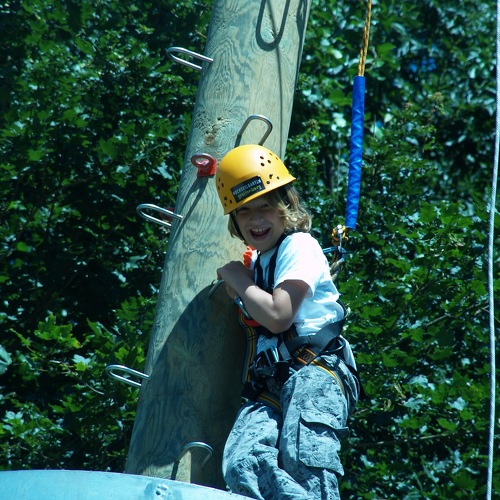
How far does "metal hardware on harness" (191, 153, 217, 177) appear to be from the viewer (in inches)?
126

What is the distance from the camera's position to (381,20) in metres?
7.44

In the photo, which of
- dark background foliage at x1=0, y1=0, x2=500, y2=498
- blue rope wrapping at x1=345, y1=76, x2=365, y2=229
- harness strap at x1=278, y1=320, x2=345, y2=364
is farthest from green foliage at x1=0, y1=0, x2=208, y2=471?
harness strap at x1=278, y1=320, x2=345, y2=364

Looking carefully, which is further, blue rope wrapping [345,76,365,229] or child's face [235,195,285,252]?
blue rope wrapping [345,76,365,229]

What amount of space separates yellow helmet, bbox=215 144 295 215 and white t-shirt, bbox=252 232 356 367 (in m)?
0.20

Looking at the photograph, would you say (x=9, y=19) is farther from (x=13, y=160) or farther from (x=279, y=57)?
(x=279, y=57)

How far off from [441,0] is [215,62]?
581 cm

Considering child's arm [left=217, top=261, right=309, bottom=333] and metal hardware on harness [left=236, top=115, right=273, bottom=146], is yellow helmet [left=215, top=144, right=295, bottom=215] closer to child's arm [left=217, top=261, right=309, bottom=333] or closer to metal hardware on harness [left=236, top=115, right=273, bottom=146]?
metal hardware on harness [left=236, top=115, right=273, bottom=146]

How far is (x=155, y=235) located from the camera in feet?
19.5

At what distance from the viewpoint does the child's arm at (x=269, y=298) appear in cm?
300

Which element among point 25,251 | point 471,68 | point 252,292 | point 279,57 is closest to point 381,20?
point 471,68

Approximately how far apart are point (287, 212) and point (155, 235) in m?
2.82

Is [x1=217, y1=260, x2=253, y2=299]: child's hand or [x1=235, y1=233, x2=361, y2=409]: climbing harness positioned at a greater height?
[x1=217, y1=260, x2=253, y2=299]: child's hand

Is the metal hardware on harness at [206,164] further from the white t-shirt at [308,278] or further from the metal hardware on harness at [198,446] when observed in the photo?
the metal hardware on harness at [198,446]

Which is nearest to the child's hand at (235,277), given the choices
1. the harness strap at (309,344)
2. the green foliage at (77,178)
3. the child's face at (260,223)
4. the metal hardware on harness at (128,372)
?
the child's face at (260,223)
